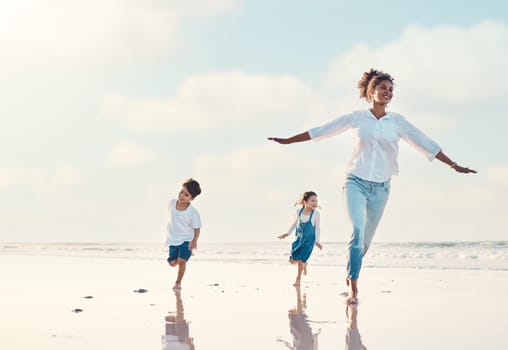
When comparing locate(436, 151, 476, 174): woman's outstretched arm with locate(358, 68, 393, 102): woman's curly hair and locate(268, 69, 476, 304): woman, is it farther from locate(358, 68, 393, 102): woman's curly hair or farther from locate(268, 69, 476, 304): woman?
locate(358, 68, 393, 102): woman's curly hair

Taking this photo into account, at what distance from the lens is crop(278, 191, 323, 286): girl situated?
11352 mm

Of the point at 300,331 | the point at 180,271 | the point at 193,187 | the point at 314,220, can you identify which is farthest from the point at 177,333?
the point at 314,220

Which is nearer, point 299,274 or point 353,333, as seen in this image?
point 353,333

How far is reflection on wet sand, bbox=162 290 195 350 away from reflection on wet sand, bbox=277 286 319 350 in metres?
0.65

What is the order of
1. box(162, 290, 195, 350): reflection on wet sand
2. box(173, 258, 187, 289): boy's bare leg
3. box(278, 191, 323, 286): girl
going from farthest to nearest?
box(278, 191, 323, 286): girl < box(173, 258, 187, 289): boy's bare leg < box(162, 290, 195, 350): reflection on wet sand

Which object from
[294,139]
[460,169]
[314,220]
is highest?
[294,139]

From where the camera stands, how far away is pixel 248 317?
576cm

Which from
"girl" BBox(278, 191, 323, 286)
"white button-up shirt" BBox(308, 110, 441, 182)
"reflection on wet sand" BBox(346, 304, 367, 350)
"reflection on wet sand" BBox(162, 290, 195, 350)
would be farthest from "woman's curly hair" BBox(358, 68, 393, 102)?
"girl" BBox(278, 191, 323, 286)

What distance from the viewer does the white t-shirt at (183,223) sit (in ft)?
33.3

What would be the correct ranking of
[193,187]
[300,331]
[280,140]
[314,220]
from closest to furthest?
1. [300,331]
2. [280,140]
3. [193,187]
4. [314,220]

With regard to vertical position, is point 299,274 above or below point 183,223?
below

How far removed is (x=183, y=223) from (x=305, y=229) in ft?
7.87

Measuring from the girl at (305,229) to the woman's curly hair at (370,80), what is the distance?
167 inches

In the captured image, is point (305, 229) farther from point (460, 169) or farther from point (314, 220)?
point (460, 169)
